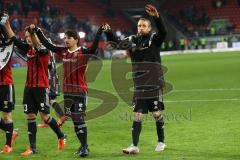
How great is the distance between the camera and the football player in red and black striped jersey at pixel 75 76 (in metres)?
9.05

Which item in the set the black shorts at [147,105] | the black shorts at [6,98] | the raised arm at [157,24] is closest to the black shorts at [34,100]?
the black shorts at [6,98]

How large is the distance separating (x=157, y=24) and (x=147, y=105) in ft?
4.80

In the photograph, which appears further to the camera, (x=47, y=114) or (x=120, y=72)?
(x=120, y=72)

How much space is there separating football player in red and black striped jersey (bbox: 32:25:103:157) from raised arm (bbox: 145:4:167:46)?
1082 millimetres

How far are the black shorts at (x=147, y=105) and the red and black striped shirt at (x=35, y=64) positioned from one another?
1.62 metres

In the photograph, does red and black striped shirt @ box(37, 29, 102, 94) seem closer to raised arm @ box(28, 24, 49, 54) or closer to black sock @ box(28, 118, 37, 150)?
raised arm @ box(28, 24, 49, 54)

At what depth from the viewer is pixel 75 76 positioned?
30.1ft

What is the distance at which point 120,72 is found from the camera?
79.8ft

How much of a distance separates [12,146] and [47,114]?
3.68 ft

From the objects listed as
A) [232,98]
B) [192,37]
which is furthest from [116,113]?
[192,37]

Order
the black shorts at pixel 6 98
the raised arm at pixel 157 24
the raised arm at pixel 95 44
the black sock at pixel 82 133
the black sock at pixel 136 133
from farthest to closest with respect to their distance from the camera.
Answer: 1. the black shorts at pixel 6 98
2. the black sock at pixel 136 133
3. the black sock at pixel 82 133
4. the raised arm at pixel 95 44
5. the raised arm at pixel 157 24

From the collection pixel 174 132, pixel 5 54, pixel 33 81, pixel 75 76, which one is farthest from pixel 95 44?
pixel 174 132

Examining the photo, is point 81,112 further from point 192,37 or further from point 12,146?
point 192,37

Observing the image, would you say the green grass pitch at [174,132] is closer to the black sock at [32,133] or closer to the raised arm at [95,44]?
the black sock at [32,133]
